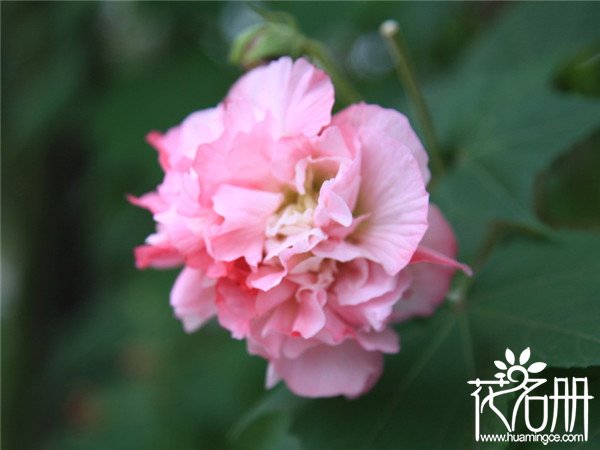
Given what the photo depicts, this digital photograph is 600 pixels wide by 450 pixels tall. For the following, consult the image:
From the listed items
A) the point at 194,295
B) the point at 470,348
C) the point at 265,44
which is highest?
the point at 265,44

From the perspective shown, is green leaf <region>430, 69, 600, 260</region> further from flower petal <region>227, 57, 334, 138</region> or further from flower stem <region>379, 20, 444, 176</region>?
flower petal <region>227, 57, 334, 138</region>

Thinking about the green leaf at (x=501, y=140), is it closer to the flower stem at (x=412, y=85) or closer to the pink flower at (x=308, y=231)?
the flower stem at (x=412, y=85)

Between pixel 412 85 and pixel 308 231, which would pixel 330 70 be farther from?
pixel 308 231

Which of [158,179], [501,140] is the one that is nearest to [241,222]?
[501,140]

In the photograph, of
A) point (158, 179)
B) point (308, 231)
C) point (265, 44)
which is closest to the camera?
point (308, 231)

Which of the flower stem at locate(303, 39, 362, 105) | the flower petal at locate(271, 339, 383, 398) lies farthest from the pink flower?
the flower stem at locate(303, 39, 362, 105)

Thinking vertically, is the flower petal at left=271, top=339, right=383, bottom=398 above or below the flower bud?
below
